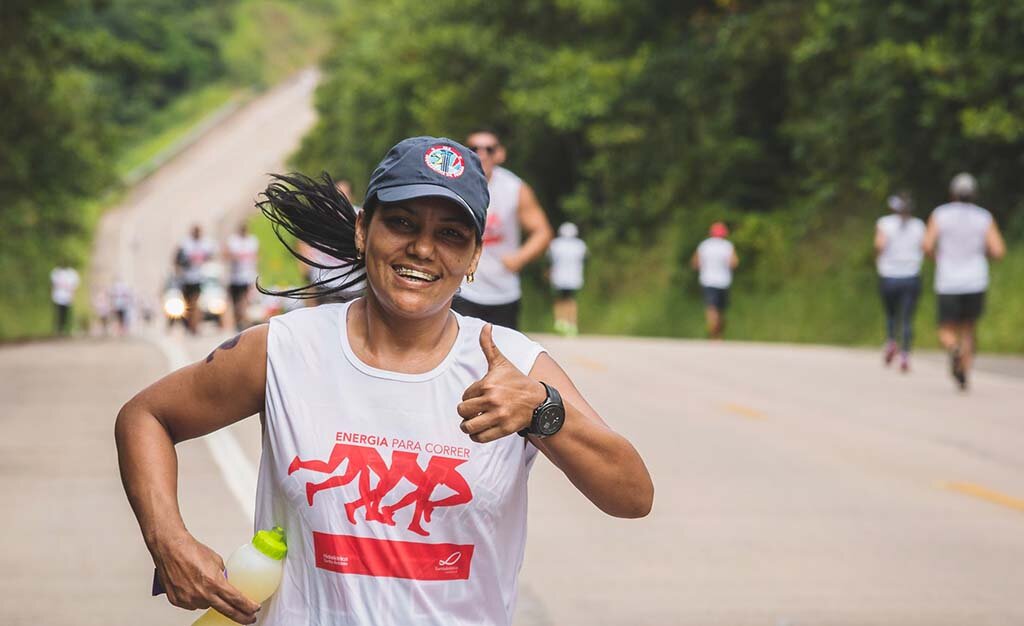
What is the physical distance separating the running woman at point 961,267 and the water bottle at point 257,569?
14024 millimetres

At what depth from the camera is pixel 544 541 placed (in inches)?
359

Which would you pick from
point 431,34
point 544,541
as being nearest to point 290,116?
point 431,34

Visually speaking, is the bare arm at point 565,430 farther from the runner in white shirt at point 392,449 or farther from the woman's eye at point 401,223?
the woman's eye at point 401,223

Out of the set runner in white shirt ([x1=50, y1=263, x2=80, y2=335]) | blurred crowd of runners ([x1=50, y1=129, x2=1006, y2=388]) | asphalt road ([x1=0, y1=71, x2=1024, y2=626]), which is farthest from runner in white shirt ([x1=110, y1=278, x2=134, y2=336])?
asphalt road ([x1=0, y1=71, x2=1024, y2=626])

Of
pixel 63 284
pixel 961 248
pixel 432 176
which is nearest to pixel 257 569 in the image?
pixel 432 176

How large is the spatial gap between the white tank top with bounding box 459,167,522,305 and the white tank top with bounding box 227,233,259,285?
17.5m

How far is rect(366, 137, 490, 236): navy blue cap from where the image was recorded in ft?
11.8

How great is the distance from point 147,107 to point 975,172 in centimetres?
11155

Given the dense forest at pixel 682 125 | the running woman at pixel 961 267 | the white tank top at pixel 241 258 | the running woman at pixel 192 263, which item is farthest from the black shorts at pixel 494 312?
the white tank top at pixel 241 258

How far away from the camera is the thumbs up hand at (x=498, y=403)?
131 inches

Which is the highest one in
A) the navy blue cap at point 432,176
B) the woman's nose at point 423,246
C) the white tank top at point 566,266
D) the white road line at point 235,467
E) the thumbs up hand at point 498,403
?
the navy blue cap at point 432,176

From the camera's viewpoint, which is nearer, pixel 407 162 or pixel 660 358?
pixel 407 162

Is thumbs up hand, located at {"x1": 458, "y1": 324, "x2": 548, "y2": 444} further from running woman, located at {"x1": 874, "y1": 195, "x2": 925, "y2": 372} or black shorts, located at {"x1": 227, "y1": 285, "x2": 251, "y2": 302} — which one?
black shorts, located at {"x1": 227, "y1": 285, "x2": 251, "y2": 302}

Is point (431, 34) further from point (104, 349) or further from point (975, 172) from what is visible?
point (104, 349)
